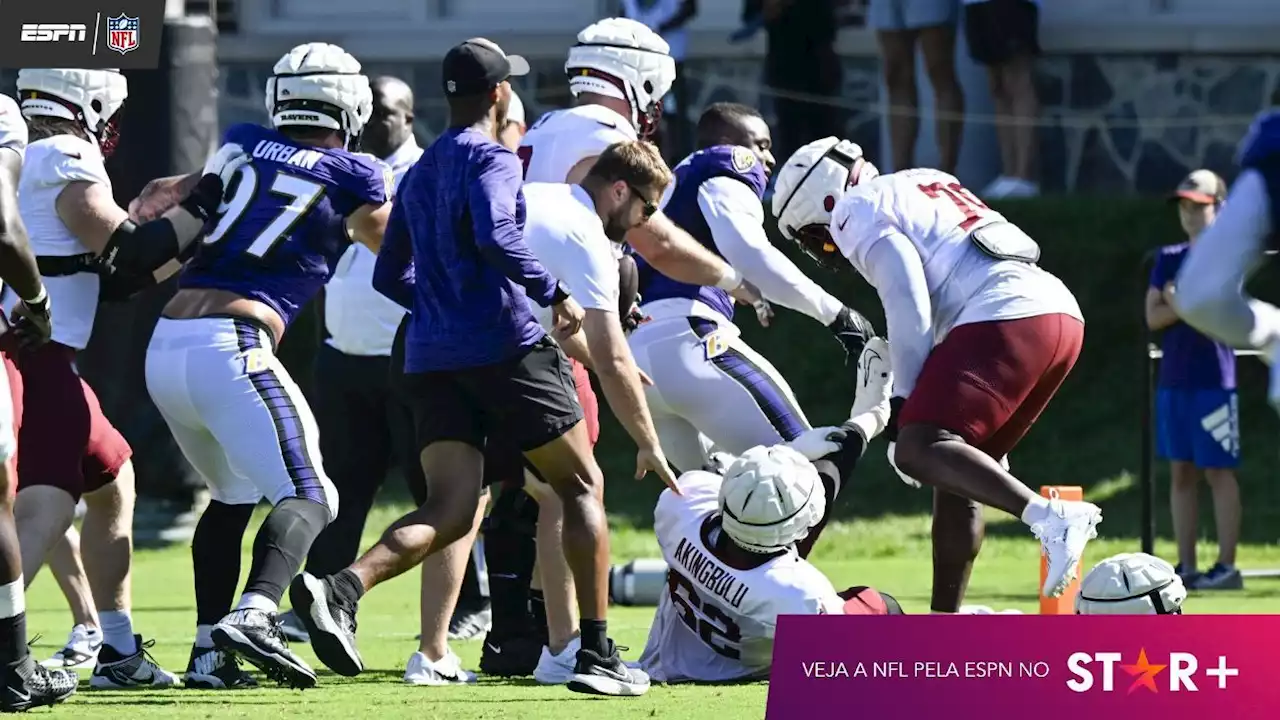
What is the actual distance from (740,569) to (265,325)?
1692mm

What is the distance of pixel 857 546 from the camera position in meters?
13.3

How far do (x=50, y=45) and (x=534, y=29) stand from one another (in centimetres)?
402

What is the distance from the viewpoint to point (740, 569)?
24.1ft

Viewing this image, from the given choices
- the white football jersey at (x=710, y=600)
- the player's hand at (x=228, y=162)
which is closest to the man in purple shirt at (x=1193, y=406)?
the white football jersey at (x=710, y=600)

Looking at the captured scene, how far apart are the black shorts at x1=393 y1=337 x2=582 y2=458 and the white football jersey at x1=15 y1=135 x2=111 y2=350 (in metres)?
1.19

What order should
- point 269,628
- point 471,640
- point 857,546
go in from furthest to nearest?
point 857,546 < point 471,640 < point 269,628

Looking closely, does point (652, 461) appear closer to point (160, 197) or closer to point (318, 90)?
point (318, 90)

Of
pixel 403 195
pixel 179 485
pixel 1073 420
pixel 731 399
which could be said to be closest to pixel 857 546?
pixel 1073 420

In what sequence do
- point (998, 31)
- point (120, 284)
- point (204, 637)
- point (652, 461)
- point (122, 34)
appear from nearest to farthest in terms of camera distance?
1. point (652, 461)
2. point (204, 637)
3. point (120, 284)
4. point (122, 34)
5. point (998, 31)

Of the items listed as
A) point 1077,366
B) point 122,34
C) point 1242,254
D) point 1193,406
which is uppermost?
point 1242,254

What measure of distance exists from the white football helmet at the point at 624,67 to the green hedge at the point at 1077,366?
534 centimetres

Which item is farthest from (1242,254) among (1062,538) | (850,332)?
(850,332)

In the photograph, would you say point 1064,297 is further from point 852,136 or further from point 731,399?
point 852,136

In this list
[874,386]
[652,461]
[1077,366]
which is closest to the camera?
[652,461]
